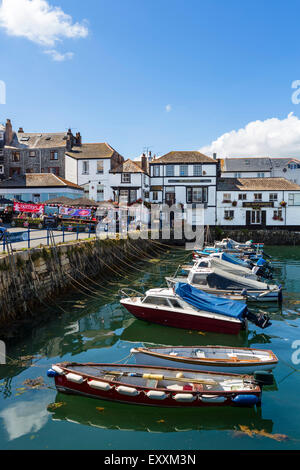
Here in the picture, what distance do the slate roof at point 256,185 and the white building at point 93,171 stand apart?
18.9 m

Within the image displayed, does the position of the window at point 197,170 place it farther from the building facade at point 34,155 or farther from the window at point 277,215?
the building facade at point 34,155

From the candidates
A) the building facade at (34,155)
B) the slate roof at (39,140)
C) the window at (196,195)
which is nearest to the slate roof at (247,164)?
the window at (196,195)

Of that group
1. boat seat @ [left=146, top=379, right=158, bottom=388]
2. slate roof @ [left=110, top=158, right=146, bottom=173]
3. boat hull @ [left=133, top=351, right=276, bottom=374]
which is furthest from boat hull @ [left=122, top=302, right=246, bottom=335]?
slate roof @ [left=110, top=158, right=146, bottom=173]

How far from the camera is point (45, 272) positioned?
65.5ft

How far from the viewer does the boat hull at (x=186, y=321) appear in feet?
49.1

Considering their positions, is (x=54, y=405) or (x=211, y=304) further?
(x=211, y=304)

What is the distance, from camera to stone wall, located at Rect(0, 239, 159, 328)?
53.8 feet

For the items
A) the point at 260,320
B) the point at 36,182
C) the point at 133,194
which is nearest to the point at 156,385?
the point at 260,320

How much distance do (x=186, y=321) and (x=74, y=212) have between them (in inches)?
913

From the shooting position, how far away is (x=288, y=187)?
54.6 meters

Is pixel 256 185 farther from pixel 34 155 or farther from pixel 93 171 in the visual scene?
pixel 34 155

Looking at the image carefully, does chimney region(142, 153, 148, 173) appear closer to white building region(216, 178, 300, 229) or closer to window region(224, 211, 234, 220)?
white building region(216, 178, 300, 229)
